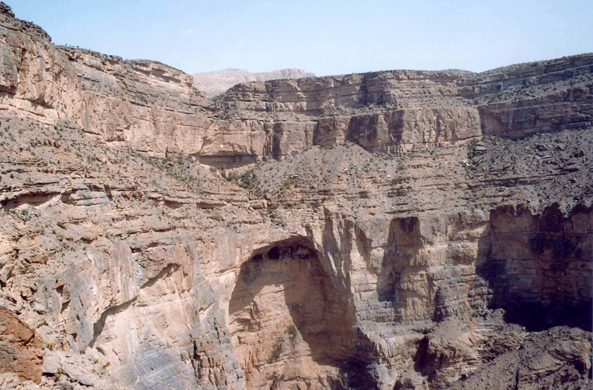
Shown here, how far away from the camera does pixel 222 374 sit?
24.0 m

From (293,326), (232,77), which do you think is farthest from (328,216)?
(232,77)

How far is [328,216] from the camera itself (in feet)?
101

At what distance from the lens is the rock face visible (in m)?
20.9

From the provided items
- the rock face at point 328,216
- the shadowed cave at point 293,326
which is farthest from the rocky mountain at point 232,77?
the shadowed cave at point 293,326

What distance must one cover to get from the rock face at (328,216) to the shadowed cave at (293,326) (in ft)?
0.27

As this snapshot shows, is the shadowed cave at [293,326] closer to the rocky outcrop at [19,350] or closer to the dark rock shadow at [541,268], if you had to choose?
the dark rock shadow at [541,268]

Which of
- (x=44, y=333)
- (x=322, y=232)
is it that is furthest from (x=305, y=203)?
(x=44, y=333)

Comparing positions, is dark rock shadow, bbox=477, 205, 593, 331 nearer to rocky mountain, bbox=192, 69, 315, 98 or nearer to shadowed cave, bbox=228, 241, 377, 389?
shadowed cave, bbox=228, 241, 377, 389

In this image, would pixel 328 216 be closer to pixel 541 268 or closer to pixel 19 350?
pixel 541 268

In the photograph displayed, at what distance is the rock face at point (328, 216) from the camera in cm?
2091

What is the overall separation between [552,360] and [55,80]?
25.1m

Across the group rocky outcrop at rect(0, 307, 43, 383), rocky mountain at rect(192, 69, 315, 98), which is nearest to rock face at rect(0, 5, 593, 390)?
rocky outcrop at rect(0, 307, 43, 383)

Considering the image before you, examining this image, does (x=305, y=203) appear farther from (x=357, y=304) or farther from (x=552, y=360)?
(x=552, y=360)

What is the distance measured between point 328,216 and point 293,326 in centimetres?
661
